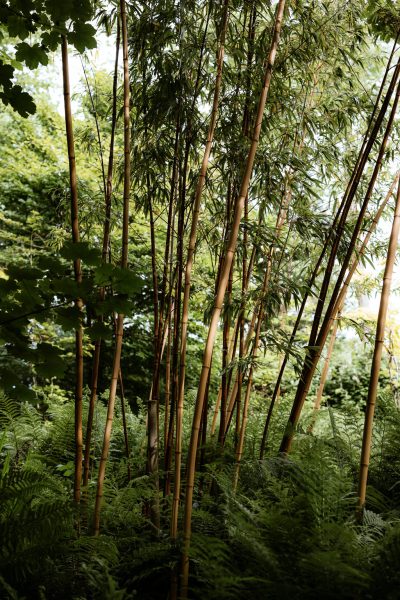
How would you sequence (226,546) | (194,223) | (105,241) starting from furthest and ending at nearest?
1. (105,241)
2. (194,223)
3. (226,546)

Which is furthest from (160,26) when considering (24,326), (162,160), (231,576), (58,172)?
(58,172)

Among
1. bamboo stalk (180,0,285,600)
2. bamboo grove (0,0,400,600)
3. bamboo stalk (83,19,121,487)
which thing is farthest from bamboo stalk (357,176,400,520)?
bamboo stalk (83,19,121,487)

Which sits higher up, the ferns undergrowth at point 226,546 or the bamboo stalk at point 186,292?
the bamboo stalk at point 186,292

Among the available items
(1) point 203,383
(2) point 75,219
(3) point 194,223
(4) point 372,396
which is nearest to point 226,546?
(1) point 203,383

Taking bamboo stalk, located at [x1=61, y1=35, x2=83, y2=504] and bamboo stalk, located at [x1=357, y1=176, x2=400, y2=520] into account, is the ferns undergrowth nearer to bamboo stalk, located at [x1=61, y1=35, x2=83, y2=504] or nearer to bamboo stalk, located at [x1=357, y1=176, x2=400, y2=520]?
bamboo stalk, located at [x1=357, y1=176, x2=400, y2=520]

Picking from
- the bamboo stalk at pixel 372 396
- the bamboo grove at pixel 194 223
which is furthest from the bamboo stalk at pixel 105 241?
the bamboo stalk at pixel 372 396

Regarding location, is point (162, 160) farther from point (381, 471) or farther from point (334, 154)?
point (381, 471)

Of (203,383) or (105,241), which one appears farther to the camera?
(105,241)

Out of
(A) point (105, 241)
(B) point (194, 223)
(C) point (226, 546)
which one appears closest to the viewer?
(C) point (226, 546)

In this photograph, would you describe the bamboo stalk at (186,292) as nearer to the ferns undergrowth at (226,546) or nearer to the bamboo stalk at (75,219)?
the ferns undergrowth at (226,546)

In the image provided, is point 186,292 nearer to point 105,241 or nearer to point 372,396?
point 105,241

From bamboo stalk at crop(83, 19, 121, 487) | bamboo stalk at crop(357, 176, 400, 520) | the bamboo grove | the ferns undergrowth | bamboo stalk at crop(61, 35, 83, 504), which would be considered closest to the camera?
the ferns undergrowth

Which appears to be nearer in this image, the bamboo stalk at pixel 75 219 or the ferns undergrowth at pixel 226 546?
the ferns undergrowth at pixel 226 546

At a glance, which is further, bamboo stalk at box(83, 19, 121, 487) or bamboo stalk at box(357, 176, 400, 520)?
bamboo stalk at box(83, 19, 121, 487)
